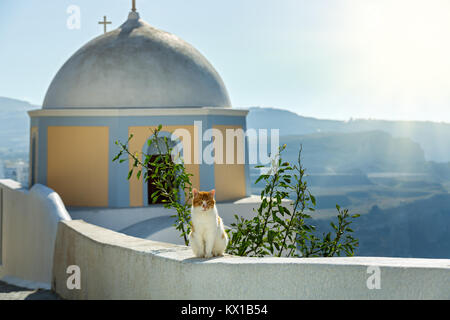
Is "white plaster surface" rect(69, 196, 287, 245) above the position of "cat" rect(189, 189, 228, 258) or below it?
below

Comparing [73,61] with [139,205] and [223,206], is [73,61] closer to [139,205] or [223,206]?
[139,205]

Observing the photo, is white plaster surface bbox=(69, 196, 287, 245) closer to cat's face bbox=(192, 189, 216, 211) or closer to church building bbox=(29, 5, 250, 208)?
church building bbox=(29, 5, 250, 208)

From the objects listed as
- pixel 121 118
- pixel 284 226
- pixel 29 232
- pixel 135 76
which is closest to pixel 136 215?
pixel 121 118

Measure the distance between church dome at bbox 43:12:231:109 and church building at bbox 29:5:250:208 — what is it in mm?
25

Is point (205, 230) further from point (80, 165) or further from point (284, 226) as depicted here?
point (80, 165)

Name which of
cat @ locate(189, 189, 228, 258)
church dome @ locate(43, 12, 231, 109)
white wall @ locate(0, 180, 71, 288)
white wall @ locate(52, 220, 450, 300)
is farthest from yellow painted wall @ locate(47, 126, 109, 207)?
cat @ locate(189, 189, 228, 258)

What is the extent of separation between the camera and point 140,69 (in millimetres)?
14211

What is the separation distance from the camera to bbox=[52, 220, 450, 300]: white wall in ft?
11.6

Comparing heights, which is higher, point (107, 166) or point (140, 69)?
point (140, 69)

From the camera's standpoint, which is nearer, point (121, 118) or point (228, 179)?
point (121, 118)

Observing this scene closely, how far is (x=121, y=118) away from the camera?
13828 millimetres

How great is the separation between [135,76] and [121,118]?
116 cm
